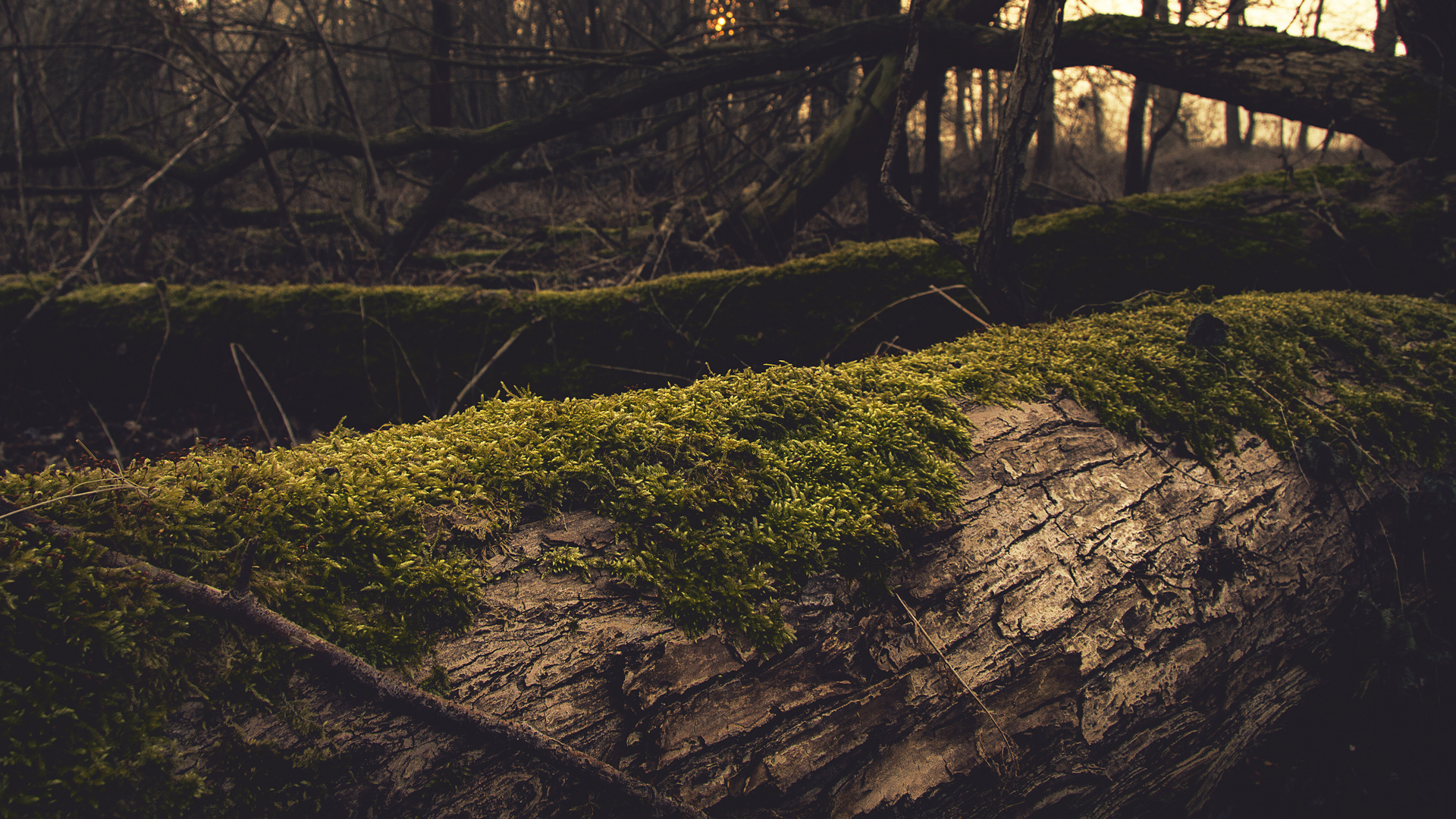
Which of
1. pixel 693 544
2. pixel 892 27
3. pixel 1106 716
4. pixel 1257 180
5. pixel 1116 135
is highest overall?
Answer: pixel 1116 135

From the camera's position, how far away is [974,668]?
1.25 m

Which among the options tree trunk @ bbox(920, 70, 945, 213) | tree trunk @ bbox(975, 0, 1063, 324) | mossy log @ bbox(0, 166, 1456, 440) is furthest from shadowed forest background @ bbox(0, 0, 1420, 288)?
tree trunk @ bbox(975, 0, 1063, 324)

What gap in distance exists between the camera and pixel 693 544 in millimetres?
1256

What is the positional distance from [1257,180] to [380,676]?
5.75 metres

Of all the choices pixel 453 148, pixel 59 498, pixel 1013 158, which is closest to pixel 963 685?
pixel 59 498

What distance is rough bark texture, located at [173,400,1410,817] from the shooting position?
101 cm

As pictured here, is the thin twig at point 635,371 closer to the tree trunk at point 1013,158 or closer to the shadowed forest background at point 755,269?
the shadowed forest background at point 755,269

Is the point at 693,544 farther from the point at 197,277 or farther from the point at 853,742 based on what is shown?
the point at 197,277

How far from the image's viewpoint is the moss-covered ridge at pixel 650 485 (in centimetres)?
99

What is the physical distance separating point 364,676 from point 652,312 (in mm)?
3372

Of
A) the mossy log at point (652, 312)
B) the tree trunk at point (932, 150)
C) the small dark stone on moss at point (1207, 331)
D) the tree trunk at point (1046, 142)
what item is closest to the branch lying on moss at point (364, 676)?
the small dark stone on moss at point (1207, 331)

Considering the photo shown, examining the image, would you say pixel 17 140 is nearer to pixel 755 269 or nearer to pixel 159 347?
pixel 159 347

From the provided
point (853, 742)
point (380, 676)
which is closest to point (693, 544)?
point (853, 742)

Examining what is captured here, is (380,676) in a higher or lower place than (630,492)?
lower
